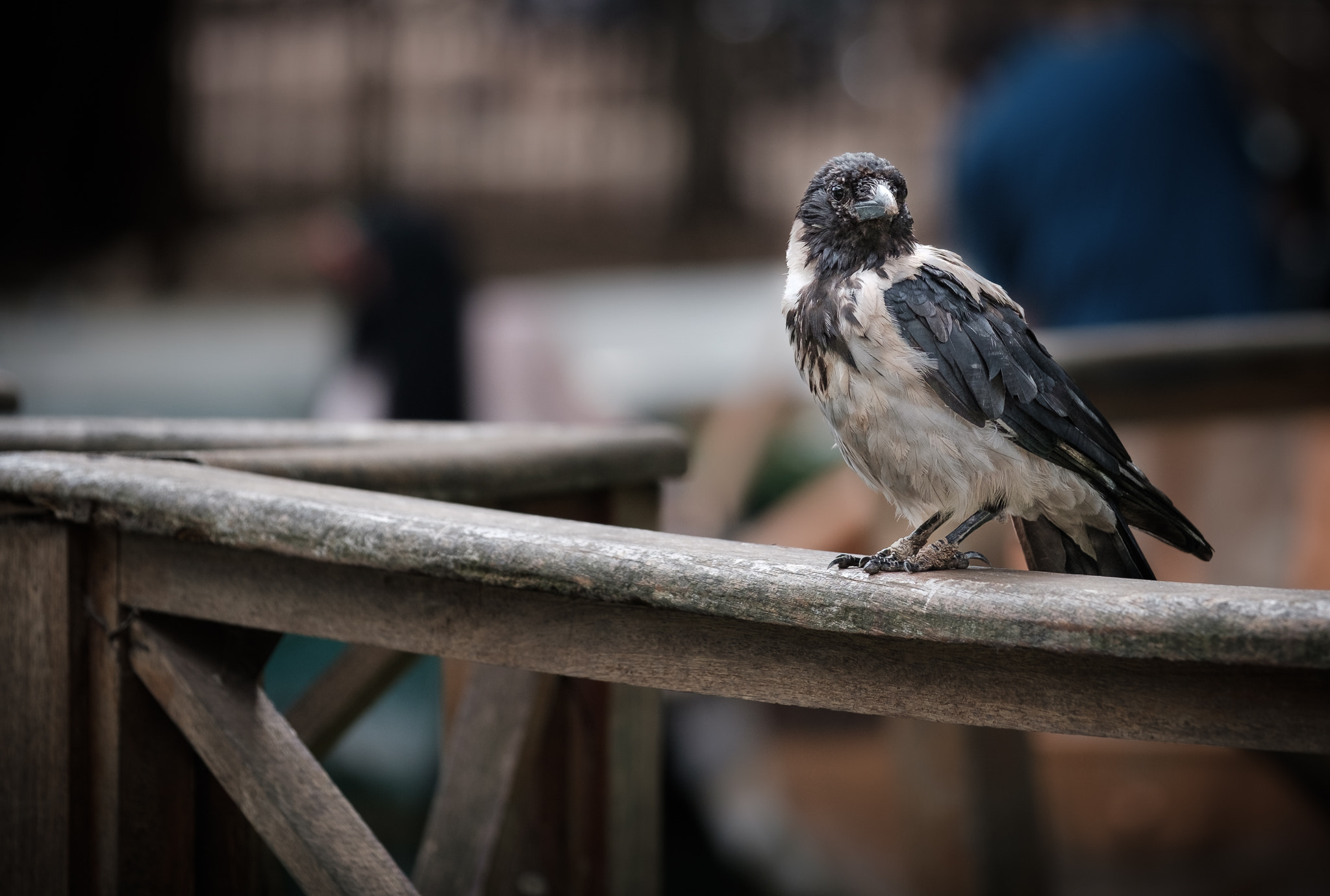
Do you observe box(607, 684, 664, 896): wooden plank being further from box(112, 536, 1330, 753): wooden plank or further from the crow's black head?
the crow's black head

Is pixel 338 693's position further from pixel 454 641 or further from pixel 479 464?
pixel 454 641

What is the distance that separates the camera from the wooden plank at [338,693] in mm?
1660

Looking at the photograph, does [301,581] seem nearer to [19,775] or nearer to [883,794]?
[19,775]

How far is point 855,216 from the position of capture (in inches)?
48.0

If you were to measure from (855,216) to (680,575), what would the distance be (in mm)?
430

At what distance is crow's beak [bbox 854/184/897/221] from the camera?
1.18 metres

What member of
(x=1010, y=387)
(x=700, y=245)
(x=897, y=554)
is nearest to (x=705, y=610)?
(x=897, y=554)

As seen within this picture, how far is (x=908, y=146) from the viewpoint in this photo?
20.0 ft

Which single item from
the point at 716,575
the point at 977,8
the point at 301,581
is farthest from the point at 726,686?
the point at 977,8

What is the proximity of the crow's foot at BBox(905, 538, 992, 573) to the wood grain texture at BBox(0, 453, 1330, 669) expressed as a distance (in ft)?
0.20

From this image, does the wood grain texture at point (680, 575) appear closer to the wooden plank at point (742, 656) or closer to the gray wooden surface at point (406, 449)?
the wooden plank at point (742, 656)

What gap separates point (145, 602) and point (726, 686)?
1.97 ft

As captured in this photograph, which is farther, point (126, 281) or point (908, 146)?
point (126, 281)

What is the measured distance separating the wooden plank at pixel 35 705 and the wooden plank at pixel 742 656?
8cm
